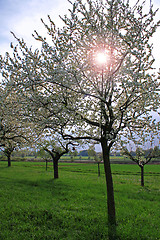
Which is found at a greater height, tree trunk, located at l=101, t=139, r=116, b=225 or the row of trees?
the row of trees

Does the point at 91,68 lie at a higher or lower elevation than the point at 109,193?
higher

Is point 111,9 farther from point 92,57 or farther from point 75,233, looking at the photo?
point 75,233

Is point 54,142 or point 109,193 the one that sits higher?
point 54,142

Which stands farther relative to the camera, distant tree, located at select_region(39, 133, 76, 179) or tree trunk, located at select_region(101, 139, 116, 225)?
distant tree, located at select_region(39, 133, 76, 179)

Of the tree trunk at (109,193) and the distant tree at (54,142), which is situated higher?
the distant tree at (54,142)

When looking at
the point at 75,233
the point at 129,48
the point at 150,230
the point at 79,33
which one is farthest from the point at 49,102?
the point at 150,230

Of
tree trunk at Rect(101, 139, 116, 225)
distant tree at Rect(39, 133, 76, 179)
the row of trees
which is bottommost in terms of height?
tree trunk at Rect(101, 139, 116, 225)

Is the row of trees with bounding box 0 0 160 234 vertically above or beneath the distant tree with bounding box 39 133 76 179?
above

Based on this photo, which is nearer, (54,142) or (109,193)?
(109,193)

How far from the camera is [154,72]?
7488mm

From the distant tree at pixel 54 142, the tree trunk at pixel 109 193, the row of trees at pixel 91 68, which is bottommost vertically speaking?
the tree trunk at pixel 109 193

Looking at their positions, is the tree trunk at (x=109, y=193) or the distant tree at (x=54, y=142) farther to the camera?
the distant tree at (x=54, y=142)

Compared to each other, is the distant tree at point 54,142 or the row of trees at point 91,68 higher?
the row of trees at point 91,68

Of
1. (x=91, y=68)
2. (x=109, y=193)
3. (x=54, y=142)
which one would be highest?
(x=91, y=68)
